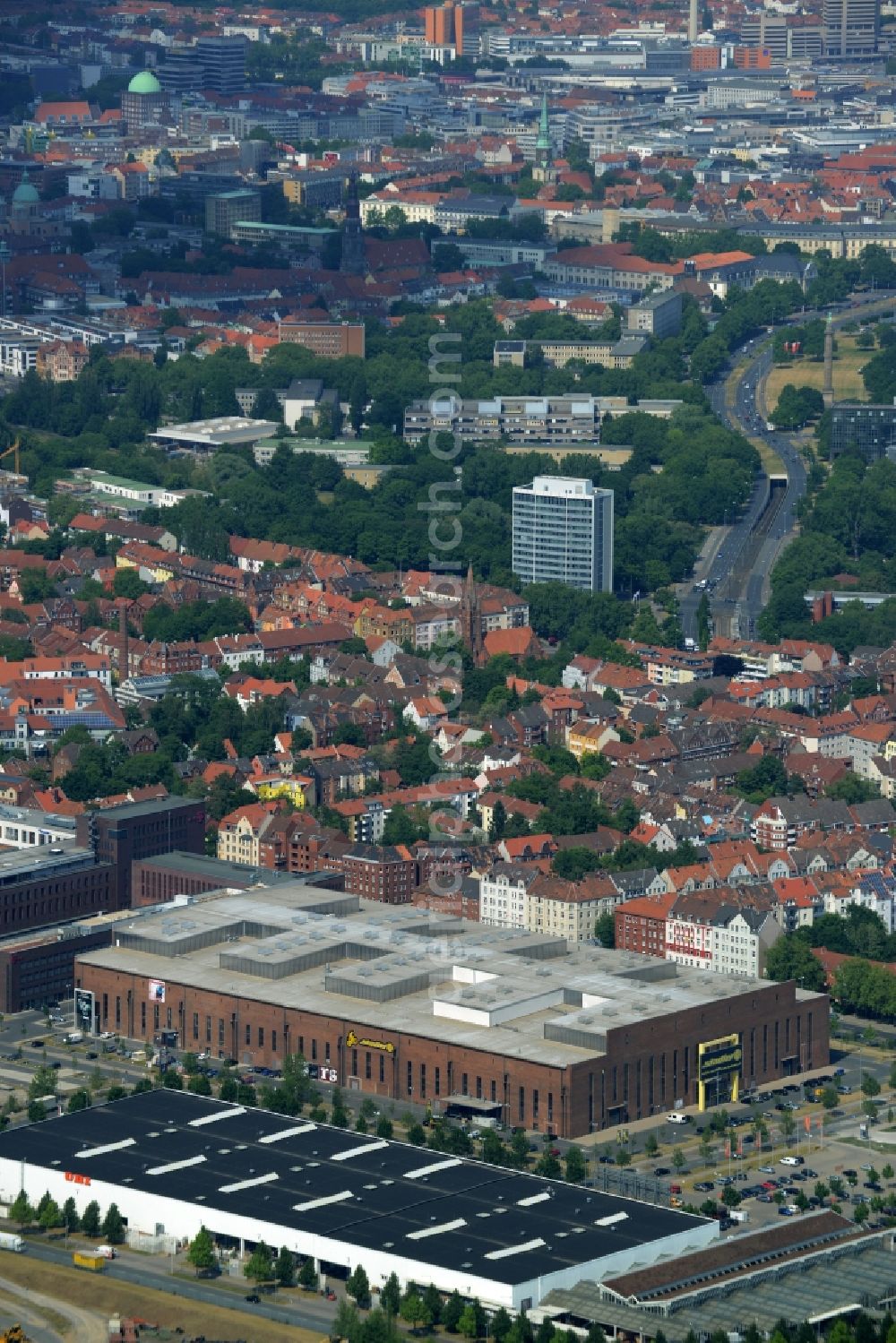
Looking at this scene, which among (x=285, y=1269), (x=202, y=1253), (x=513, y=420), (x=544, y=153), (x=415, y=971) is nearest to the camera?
(x=285, y=1269)

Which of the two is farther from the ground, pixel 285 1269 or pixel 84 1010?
pixel 285 1269

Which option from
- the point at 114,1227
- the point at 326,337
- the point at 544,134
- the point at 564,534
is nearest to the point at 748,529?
the point at 564,534

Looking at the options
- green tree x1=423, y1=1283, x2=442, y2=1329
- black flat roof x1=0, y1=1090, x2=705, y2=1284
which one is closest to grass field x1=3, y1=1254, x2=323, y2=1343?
green tree x1=423, y1=1283, x2=442, y2=1329

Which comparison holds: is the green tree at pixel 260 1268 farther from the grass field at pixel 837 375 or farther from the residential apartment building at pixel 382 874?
the grass field at pixel 837 375

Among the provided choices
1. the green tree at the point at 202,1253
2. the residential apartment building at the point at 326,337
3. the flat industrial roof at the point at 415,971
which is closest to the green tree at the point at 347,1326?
the green tree at the point at 202,1253

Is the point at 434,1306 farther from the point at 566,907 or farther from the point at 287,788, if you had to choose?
the point at 287,788

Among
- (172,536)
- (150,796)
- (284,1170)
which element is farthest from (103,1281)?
(172,536)

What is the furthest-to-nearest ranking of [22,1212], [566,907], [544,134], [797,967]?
[544,134]
[566,907]
[797,967]
[22,1212]
